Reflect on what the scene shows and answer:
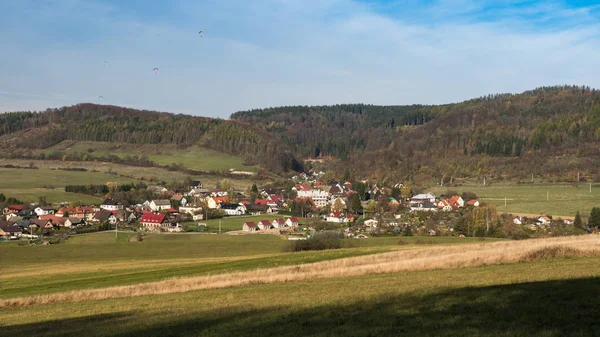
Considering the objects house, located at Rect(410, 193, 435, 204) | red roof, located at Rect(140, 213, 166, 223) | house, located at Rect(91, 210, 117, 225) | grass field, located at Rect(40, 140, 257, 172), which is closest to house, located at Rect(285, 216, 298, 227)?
red roof, located at Rect(140, 213, 166, 223)

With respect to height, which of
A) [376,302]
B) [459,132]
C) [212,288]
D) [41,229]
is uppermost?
[459,132]

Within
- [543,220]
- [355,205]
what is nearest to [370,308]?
[543,220]

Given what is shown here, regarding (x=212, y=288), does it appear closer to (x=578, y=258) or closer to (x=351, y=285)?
(x=351, y=285)

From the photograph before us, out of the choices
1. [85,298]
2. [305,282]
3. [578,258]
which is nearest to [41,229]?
[85,298]

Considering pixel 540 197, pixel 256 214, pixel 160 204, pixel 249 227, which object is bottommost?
pixel 256 214

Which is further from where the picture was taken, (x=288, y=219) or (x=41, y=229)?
(x=288, y=219)

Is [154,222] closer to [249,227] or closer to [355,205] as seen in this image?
[249,227]
